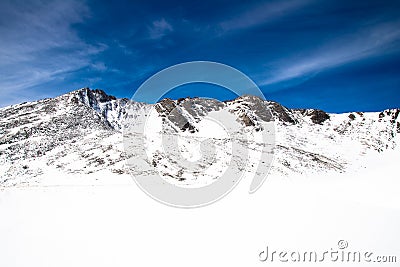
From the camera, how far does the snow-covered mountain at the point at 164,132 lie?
30.3 meters

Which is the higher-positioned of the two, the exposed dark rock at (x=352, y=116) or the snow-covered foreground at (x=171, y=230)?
the exposed dark rock at (x=352, y=116)

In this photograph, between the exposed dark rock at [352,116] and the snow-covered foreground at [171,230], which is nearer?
the snow-covered foreground at [171,230]

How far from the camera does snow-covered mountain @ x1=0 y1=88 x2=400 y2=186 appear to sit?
99.5 ft

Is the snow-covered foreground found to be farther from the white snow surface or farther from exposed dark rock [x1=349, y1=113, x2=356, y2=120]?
exposed dark rock [x1=349, y1=113, x2=356, y2=120]

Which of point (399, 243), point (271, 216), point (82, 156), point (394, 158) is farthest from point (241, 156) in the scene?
point (394, 158)

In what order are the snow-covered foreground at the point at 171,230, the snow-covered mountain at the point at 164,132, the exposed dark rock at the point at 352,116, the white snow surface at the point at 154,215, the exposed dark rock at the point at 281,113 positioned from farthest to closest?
the exposed dark rock at the point at 352,116 < the exposed dark rock at the point at 281,113 < the snow-covered mountain at the point at 164,132 < the white snow surface at the point at 154,215 < the snow-covered foreground at the point at 171,230

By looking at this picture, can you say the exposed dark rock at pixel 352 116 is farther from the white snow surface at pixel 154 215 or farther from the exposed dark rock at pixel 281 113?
the white snow surface at pixel 154 215

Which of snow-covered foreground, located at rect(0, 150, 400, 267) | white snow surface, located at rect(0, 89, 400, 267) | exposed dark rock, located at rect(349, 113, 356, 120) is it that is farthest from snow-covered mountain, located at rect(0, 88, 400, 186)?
snow-covered foreground, located at rect(0, 150, 400, 267)

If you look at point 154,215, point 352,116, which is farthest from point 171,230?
point 352,116

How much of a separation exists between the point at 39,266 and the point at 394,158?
220 ft

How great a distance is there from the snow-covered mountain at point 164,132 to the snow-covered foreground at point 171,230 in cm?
1073

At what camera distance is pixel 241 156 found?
40.2 metres

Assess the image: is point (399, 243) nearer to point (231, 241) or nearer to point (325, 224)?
point (325, 224)

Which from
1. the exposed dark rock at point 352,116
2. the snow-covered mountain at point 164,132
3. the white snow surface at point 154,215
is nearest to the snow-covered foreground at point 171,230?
the white snow surface at point 154,215
